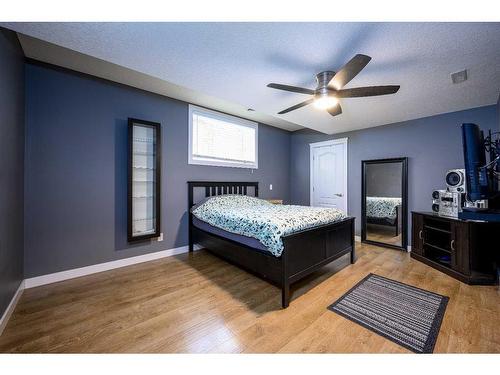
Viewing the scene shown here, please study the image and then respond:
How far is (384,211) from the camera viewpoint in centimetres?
402

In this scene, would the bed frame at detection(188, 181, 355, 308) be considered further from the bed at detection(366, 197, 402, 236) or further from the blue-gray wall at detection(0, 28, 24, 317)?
the blue-gray wall at detection(0, 28, 24, 317)

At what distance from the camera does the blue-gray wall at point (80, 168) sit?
233cm

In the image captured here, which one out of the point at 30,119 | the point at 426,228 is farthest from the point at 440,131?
the point at 30,119

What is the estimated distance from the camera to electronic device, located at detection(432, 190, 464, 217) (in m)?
2.66

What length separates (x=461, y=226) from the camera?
2.49 m

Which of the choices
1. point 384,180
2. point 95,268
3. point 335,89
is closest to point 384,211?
point 384,180

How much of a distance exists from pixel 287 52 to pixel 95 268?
339 centimetres

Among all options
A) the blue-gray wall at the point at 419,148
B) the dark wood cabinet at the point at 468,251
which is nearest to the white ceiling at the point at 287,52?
the blue-gray wall at the point at 419,148

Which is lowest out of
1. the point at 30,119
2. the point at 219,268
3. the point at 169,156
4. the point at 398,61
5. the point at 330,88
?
the point at 219,268

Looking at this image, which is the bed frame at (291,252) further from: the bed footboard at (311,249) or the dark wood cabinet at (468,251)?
the dark wood cabinet at (468,251)

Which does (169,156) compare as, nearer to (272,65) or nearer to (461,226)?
(272,65)

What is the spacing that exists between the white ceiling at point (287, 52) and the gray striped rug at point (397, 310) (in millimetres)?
2298

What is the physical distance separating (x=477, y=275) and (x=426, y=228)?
79 centimetres

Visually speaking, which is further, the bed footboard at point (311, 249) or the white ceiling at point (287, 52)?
the bed footboard at point (311, 249)
